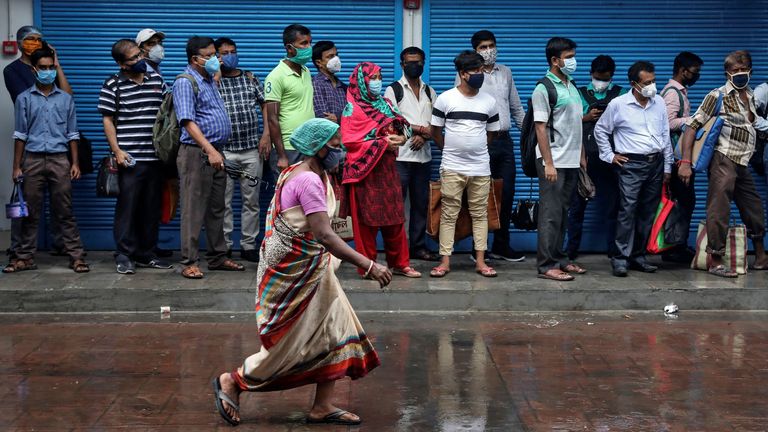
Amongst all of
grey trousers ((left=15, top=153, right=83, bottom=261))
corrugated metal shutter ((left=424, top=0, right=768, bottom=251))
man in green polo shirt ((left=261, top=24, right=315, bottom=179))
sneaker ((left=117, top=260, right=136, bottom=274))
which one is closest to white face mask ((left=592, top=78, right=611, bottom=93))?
corrugated metal shutter ((left=424, top=0, right=768, bottom=251))

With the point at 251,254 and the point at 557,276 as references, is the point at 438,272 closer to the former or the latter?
the point at 557,276

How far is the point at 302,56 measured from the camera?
9922 mm

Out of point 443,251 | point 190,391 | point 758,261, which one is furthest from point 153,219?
point 758,261

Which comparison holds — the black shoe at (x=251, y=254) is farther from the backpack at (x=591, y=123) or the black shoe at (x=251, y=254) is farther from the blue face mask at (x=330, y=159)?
the blue face mask at (x=330, y=159)

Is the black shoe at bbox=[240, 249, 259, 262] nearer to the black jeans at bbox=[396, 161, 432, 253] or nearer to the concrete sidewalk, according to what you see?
the concrete sidewalk

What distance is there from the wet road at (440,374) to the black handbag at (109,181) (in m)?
1.29

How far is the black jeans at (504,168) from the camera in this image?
10391mm

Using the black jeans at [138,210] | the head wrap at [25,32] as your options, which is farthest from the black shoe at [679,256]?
the head wrap at [25,32]

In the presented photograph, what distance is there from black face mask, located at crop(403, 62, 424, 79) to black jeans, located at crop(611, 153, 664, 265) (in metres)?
2.01

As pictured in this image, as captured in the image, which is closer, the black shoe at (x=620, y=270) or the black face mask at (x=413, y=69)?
the black shoe at (x=620, y=270)

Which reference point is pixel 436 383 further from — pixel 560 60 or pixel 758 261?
pixel 758 261

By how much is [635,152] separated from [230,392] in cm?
516

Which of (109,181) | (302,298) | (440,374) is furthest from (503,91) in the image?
(302,298)

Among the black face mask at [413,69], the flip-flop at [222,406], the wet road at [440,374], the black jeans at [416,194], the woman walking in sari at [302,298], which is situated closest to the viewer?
the woman walking in sari at [302,298]
